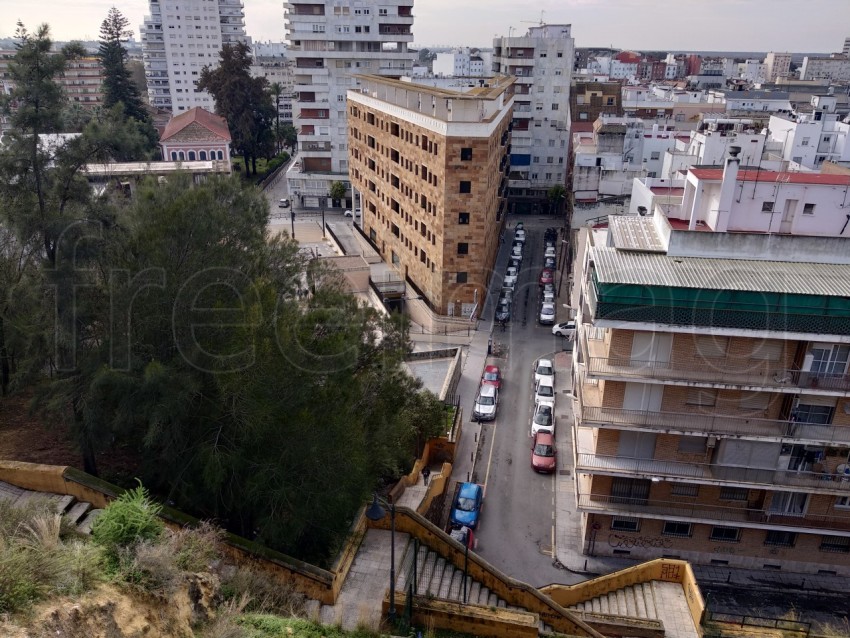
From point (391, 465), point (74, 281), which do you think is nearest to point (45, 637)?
point (74, 281)

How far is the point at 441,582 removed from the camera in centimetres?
1493

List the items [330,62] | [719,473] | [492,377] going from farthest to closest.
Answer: [330,62]
[492,377]
[719,473]

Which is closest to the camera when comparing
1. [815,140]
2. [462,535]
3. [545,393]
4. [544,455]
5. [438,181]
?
[462,535]

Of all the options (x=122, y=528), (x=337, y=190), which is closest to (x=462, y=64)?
(x=337, y=190)

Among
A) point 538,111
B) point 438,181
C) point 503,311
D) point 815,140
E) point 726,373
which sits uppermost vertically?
point 538,111

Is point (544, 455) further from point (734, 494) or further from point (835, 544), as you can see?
point (835, 544)

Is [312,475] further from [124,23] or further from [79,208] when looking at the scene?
[124,23]

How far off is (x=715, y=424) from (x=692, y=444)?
102 centimetres

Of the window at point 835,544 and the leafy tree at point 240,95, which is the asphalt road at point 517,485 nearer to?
the window at point 835,544

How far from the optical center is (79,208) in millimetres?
14516

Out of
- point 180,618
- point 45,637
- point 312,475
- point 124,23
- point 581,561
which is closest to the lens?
point 45,637

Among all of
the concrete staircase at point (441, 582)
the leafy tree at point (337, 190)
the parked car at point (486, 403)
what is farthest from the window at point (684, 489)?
the leafy tree at point (337, 190)

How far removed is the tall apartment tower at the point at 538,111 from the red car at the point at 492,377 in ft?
107

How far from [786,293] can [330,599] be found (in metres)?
13.2
